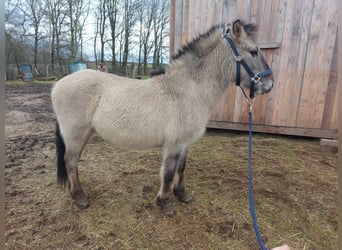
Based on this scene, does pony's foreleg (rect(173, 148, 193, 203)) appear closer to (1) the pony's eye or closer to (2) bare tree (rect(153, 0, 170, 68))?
(1) the pony's eye

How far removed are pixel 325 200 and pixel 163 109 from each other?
2.09 m

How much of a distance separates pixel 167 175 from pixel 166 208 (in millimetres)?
361

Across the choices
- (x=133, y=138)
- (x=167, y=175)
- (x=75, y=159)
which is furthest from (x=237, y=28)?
(x=75, y=159)

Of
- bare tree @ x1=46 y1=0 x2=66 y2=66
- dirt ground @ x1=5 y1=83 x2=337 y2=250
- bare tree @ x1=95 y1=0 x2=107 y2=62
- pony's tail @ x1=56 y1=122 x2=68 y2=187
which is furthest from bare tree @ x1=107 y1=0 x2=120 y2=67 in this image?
pony's tail @ x1=56 y1=122 x2=68 y2=187

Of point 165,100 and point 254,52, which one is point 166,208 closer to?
point 165,100

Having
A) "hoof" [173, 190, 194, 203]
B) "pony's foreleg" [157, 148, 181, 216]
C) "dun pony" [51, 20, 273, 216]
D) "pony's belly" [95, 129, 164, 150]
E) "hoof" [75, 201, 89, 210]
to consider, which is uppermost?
"dun pony" [51, 20, 273, 216]

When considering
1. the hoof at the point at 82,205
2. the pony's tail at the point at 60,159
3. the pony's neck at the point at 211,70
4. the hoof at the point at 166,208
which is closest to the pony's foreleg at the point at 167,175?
the hoof at the point at 166,208

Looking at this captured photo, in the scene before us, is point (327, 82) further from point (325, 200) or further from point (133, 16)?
point (133, 16)

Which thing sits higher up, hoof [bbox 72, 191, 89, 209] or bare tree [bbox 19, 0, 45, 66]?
bare tree [bbox 19, 0, 45, 66]

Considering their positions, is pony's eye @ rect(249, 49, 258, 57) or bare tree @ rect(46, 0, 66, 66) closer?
pony's eye @ rect(249, 49, 258, 57)

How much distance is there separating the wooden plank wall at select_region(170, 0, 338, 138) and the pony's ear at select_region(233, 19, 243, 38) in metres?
2.49

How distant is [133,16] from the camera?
21609mm

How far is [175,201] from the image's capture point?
2289 millimetres

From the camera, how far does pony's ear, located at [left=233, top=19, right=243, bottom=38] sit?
176 cm
